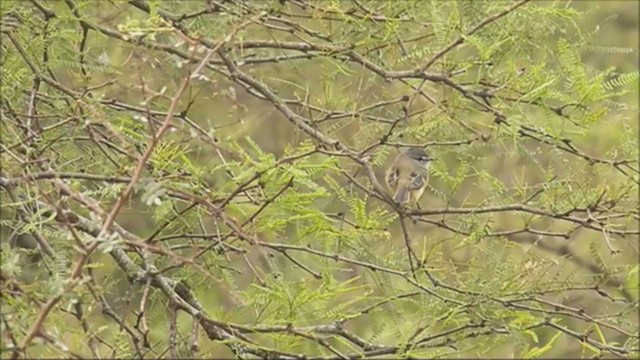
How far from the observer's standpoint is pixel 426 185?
14.4 feet

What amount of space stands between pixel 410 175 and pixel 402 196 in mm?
218

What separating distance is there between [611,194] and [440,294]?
57 cm

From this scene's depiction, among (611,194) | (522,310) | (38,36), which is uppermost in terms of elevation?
(38,36)

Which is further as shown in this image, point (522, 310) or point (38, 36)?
point (522, 310)

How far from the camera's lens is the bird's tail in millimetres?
4081

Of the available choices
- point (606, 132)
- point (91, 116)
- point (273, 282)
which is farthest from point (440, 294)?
point (606, 132)

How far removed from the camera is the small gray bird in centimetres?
415

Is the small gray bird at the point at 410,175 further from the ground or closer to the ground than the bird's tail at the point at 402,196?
further from the ground

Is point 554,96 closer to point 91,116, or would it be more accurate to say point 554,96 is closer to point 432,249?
point 432,249

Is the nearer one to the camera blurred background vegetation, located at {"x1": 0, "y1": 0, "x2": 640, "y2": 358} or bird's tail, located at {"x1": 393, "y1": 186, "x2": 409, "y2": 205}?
blurred background vegetation, located at {"x1": 0, "y1": 0, "x2": 640, "y2": 358}

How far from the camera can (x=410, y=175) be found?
173 inches

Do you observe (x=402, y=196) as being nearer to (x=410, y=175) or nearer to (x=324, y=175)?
(x=410, y=175)

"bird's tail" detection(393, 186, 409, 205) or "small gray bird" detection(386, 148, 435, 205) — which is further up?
"small gray bird" detection(386, 148, 435, 205)

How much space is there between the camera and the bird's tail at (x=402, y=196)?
4081 mm
